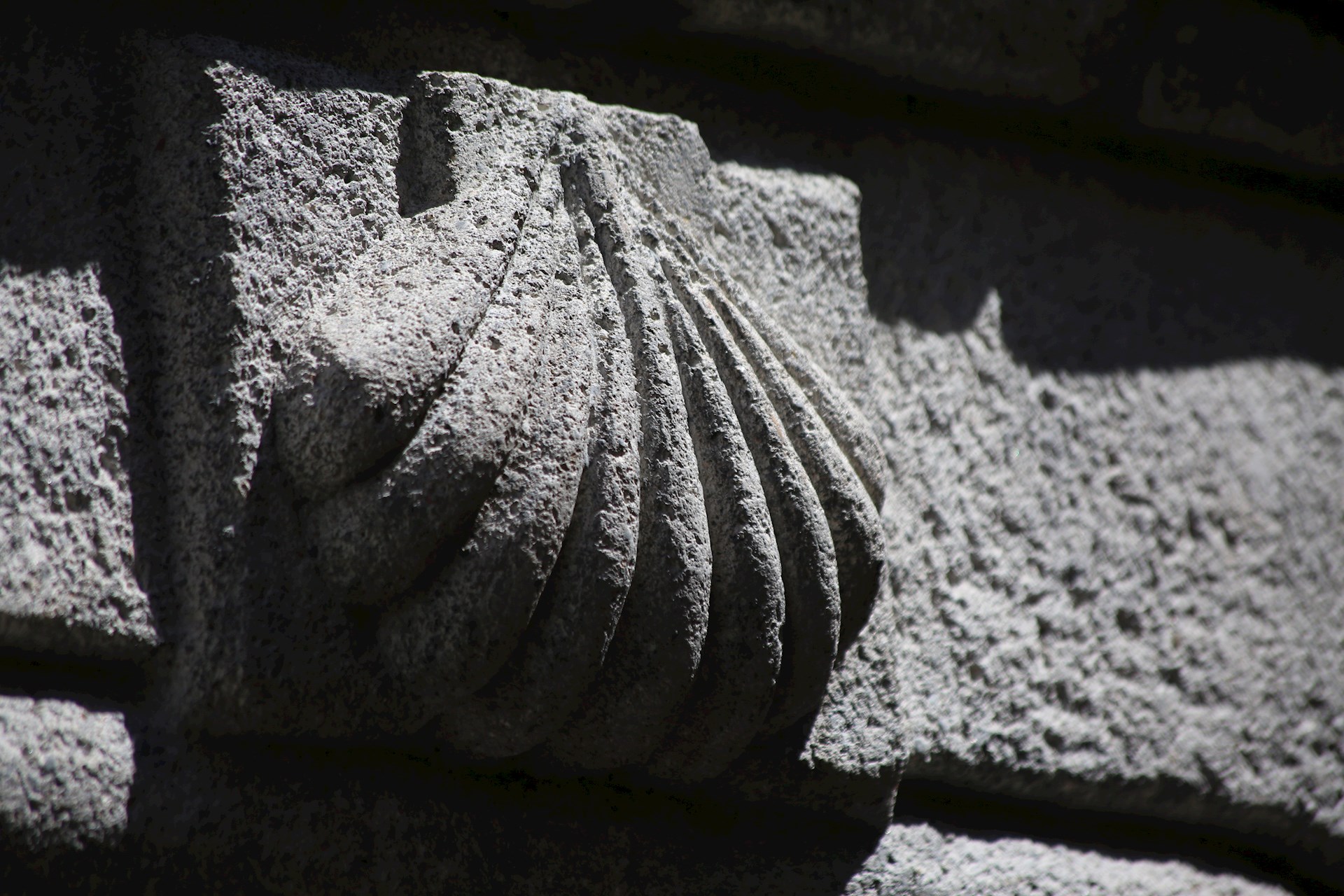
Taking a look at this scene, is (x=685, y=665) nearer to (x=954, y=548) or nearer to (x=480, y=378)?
(x=480, y=378)

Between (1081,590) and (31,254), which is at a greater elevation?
(1081,590)

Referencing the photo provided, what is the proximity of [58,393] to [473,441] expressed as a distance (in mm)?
231

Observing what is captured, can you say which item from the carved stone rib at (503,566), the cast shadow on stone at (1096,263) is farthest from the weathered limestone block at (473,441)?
the cast shadow on stone at (1096,263)

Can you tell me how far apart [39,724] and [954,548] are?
2.13ft

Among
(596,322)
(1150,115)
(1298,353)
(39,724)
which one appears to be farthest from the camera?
(1298,353)

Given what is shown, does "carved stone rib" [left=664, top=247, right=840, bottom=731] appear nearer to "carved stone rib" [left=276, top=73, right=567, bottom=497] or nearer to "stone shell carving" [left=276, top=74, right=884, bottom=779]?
"stone shell carving" [left=276, top=74, right=884, bottom=779]

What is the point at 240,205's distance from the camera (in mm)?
627

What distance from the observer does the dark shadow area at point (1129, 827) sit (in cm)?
85

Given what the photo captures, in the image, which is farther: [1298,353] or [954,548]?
[1298,353]

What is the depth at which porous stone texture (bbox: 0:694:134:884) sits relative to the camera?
51cm

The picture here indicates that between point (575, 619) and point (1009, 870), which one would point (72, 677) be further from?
point (1009, 870)

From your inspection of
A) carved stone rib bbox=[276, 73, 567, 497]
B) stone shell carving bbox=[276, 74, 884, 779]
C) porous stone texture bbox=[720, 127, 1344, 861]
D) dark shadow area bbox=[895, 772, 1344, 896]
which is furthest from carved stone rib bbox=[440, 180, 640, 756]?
dark shadow area bbox=[895, 772, 1344, 896]

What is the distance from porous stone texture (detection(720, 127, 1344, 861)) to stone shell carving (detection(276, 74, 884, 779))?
12 centimetres

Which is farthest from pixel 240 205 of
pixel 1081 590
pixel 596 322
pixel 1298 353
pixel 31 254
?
pixel 1298 353
